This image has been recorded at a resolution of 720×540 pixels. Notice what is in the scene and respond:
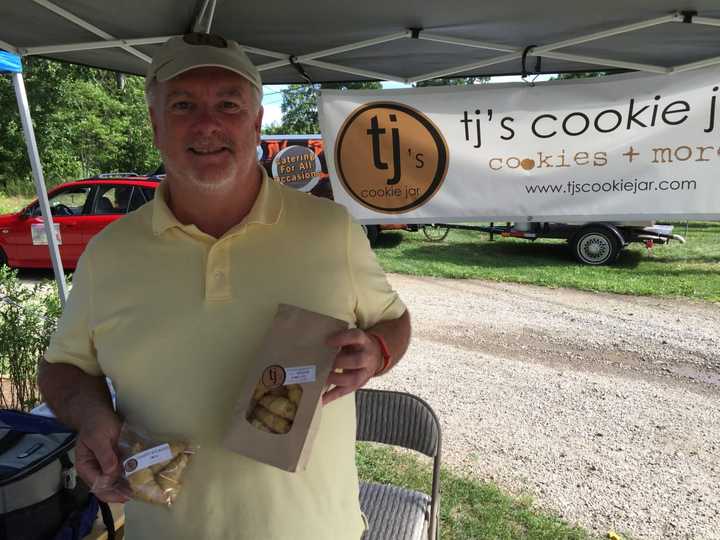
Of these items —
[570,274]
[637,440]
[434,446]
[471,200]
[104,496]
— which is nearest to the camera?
[104,496]

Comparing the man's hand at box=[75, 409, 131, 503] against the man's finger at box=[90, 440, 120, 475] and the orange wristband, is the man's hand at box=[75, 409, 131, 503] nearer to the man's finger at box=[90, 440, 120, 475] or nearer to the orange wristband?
the man's finger at box=[90, 440, 120, 475]

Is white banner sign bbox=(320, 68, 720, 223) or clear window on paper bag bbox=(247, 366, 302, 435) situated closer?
clear window on paper bag bbox=(247, 366, 302, 435)

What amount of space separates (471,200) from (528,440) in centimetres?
182

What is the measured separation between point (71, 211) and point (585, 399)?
850cm

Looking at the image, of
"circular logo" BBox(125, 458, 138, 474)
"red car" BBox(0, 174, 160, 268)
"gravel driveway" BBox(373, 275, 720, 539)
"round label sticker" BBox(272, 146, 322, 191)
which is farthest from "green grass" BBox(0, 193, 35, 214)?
"circular logo" BBox(125, 458, 138, 474)

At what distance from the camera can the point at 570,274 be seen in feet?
29.3

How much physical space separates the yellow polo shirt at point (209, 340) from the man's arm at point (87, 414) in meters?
0.04

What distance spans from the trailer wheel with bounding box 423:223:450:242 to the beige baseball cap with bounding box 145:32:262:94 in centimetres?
1177

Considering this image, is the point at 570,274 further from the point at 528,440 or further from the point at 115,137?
the point at 115,137

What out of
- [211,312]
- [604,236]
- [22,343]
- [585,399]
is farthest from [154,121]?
[604,236]

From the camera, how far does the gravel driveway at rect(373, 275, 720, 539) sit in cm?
313

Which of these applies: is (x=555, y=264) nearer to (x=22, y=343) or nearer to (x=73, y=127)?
(x=22, y=343)

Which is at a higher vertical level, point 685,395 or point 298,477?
point 298,477

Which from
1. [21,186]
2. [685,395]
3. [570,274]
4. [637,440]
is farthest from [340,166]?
[21,186]
